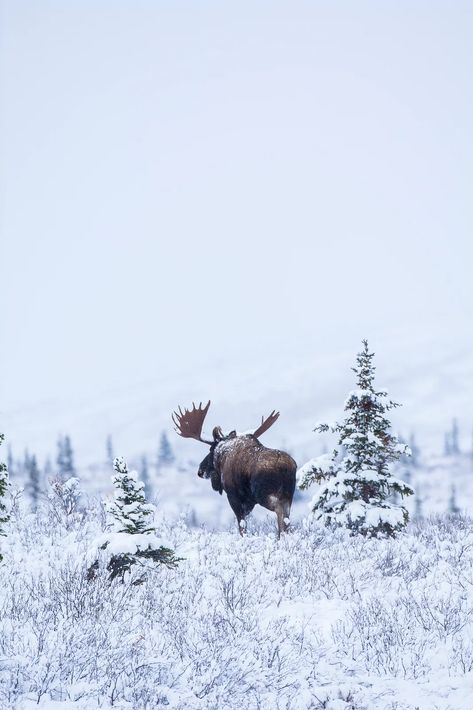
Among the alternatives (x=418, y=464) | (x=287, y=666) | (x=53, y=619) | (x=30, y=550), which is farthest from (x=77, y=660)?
(x=418, y=464)

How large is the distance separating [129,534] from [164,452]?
5880 centimetres

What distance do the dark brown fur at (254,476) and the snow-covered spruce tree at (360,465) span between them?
0.61 meters

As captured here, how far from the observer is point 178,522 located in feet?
49.4

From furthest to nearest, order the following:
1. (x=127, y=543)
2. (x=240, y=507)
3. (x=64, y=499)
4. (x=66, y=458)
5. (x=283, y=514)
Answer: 1. (x=66, y=458)
2. (x=64, y=499)
3. (x=240, y=507)
4. (x=283, y=514)
5. (x=127, y=543)

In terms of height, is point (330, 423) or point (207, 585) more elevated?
point (330, 423)

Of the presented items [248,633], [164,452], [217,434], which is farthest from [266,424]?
[164,452]

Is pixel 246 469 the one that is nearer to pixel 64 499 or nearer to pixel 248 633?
pixel 64 499

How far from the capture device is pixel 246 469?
14.7 meters

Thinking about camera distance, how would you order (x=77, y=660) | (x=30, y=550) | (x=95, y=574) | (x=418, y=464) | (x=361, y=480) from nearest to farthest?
(x=77, y=660) → (x=95, y=574) → (x=30, y=550) → (x=361, y=480) → (x=418, y=464)

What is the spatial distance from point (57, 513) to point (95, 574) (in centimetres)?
612

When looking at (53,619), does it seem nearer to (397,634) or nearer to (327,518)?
(397,634)

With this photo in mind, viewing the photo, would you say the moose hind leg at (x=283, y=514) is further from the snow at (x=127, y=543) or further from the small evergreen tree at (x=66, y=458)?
the small evergreen tree at (x=66, y=458)

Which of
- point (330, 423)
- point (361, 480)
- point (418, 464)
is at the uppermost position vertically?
point (330, 423)

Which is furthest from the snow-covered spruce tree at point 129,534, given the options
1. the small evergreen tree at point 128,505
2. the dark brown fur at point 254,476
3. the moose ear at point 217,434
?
the moose ear at point 217,434
